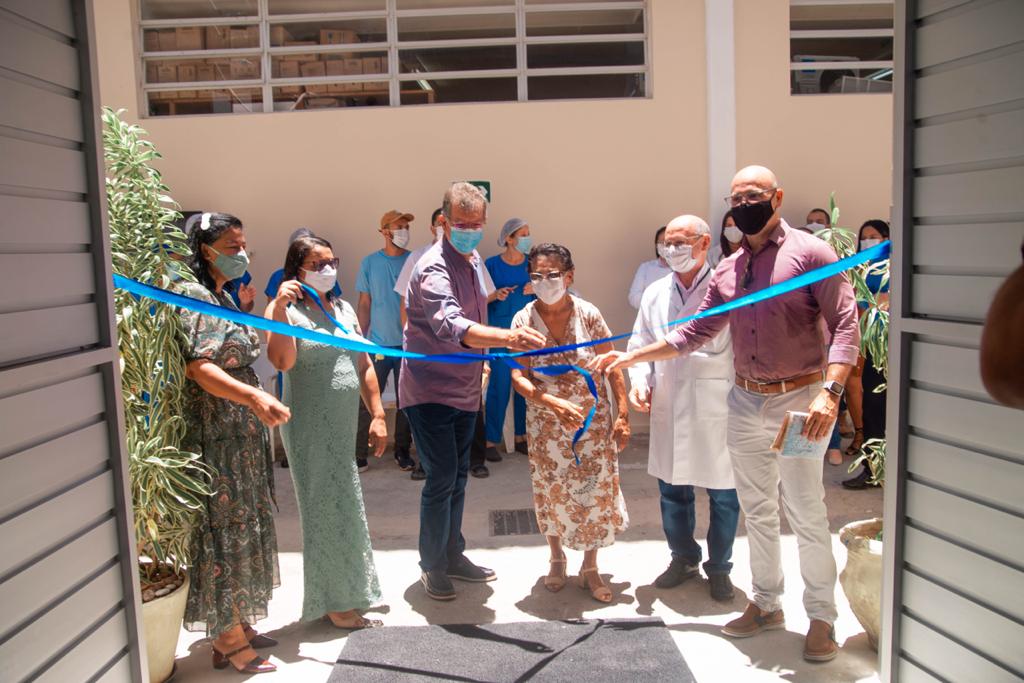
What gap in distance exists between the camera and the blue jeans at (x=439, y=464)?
14.1 ft

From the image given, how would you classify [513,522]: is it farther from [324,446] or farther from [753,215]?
[753,215]

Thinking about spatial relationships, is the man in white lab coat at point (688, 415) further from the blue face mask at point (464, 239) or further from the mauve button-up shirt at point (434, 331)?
the blue face mask at point (464, 239)

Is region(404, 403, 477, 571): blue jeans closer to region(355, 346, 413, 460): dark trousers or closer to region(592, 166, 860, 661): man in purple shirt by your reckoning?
region(592, 166, 860, 661): man in purple shirt

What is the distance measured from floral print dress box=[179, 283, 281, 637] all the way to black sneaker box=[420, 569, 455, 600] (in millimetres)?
1014

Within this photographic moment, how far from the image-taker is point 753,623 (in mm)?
3955

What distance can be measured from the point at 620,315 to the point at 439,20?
3200mm

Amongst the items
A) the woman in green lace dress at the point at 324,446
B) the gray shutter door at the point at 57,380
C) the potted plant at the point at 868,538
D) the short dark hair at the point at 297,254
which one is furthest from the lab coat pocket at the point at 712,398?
the gray shutter door at the point at 57,380

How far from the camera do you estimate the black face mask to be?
3670mm

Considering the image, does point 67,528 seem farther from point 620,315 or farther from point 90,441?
point 620,315

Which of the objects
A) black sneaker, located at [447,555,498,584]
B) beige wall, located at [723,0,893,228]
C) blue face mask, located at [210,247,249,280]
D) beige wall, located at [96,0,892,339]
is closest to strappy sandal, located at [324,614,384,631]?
black sneaker, located at [447,555,498,584]

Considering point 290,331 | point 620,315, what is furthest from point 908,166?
point 620,315

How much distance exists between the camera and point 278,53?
7.94 metres

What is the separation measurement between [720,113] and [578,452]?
4.55 metres

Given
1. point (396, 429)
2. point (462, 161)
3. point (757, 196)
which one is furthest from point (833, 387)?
point (462, 161)
